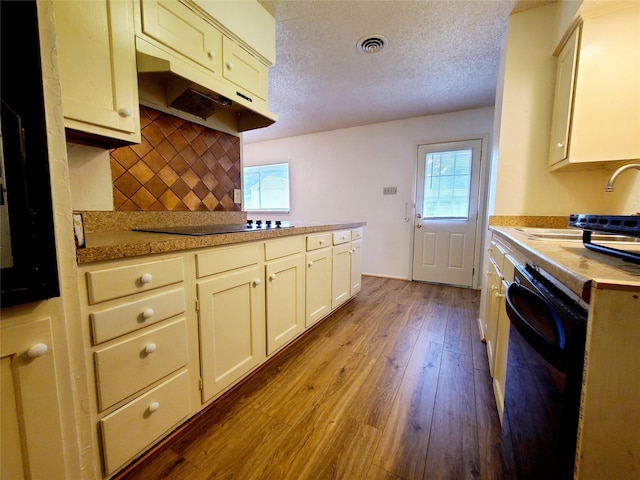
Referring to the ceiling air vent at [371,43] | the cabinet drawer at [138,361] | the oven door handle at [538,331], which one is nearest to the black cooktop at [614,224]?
the oven door handle at [538,331]

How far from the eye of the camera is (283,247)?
169 cm

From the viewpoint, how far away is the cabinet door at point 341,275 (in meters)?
2.41

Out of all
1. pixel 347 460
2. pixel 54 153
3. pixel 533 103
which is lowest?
pixel 347 460

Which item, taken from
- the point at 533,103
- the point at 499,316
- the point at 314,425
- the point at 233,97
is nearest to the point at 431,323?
the point at 499,316

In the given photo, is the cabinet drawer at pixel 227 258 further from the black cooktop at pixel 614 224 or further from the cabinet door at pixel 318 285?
the black cooktop at pixel 614 224

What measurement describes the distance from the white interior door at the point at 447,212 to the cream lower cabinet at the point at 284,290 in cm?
238

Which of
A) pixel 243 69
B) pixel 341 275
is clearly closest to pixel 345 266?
pixel 341 275

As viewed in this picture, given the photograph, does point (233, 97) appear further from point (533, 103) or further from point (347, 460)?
point (533, 103)

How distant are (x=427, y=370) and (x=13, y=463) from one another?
5.81 ft

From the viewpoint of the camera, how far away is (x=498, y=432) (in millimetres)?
1191

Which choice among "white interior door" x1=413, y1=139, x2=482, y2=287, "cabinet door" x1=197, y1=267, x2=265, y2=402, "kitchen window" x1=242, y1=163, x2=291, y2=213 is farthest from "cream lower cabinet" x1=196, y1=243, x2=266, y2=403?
"kitchen window" x1=242, y1=163, x2=291, y2=213

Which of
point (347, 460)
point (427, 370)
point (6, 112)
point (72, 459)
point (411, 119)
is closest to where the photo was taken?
point (6, 112)

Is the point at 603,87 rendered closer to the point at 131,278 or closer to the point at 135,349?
the point at 131,278

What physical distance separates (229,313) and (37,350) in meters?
0.76
